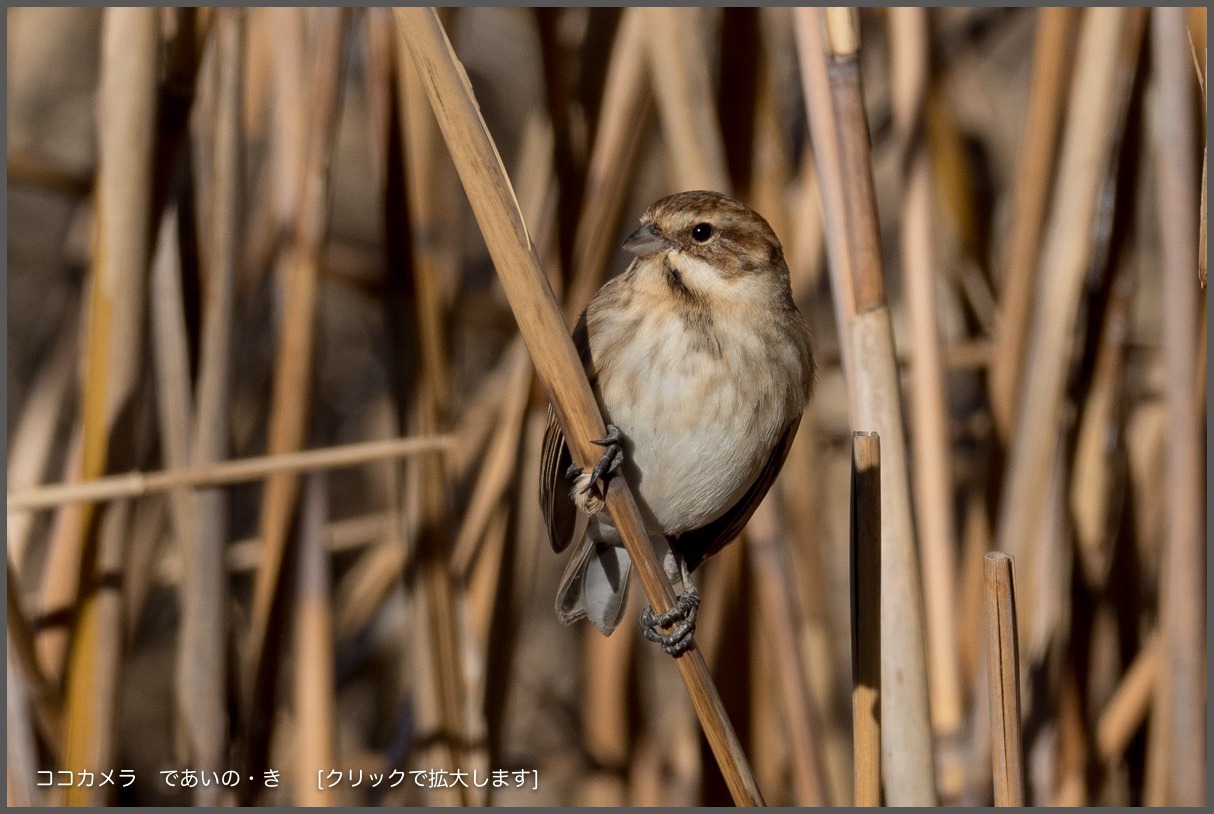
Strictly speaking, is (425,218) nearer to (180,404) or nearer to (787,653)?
(180,404)

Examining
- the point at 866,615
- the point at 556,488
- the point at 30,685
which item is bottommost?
the point at 30,685

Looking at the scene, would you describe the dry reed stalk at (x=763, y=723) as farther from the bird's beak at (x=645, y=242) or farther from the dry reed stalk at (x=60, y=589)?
the dry reed stalk at (x=60, y=589)

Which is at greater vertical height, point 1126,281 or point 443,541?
point 1126,281

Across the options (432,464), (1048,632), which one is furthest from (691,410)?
(1048,632)

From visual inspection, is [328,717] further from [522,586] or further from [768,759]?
[768,759]

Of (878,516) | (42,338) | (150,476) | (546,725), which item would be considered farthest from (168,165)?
(546,725)

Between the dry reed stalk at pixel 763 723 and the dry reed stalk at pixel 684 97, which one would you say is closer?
the dry reed stalk at pixel 684 97

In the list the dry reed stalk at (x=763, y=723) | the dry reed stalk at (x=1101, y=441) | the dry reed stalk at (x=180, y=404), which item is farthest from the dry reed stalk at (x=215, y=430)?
the dry reed stalk at (x=1101, y=441)
